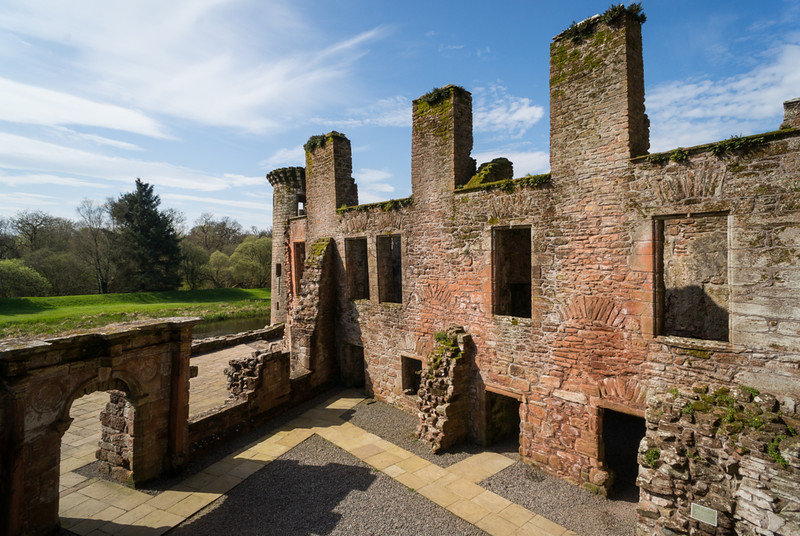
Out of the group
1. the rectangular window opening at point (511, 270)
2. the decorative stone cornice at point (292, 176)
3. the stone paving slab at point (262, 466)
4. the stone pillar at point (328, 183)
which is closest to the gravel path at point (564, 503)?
the stone paving slab at point (262, 466)

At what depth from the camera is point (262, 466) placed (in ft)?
30.2

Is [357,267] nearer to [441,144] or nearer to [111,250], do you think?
[441,144]

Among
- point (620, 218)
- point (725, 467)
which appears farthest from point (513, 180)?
point (725, 467)

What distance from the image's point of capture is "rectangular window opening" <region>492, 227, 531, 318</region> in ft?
31.9

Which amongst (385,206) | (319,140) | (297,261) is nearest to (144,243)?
(297,261)

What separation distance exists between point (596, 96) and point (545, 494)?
7506mm

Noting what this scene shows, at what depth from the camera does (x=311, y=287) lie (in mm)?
13992

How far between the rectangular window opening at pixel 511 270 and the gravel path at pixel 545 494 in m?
3.34

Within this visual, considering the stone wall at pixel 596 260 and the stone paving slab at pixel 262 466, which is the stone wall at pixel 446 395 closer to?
the stone wall at pixel 596 260

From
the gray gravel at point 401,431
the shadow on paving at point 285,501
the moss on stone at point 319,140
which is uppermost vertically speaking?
the moss on stone at point 319,140

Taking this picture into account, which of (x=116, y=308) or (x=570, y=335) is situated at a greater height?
(x=570, y=335)

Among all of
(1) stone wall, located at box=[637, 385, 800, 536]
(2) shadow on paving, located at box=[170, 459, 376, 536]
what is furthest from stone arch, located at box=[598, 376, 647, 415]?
(2) shadow on paving, located at box=[170, 459, 376, 536]

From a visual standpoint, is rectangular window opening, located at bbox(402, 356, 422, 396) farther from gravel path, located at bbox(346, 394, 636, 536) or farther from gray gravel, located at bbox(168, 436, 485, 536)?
gray gravel, located at bbox(168, 436, 485, 536)

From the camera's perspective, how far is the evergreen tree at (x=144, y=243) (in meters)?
39.7
